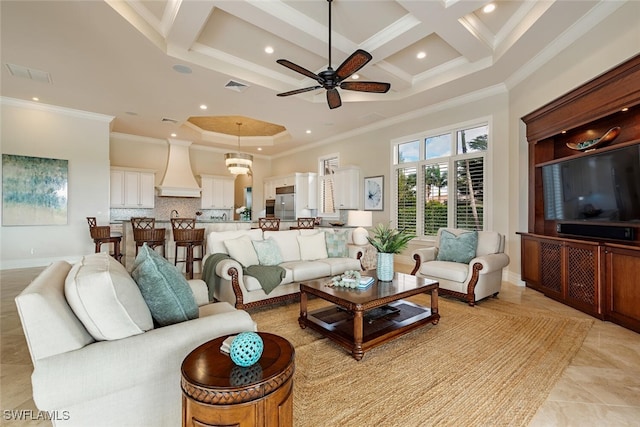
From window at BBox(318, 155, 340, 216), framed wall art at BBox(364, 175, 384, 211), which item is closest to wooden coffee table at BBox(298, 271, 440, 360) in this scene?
framed wall art at BBox(364, 175, 384, 211)

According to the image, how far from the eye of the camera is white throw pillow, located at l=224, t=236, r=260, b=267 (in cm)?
356

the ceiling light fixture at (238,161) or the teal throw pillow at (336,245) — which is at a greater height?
the ceiling light fixture at (238,161)

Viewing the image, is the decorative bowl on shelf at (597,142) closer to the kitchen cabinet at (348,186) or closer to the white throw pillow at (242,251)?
the kitchen cabinet at (348,186)

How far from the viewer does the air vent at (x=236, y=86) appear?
4757 millimetres

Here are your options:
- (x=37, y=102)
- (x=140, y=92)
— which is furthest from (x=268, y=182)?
(x=37, y=102)

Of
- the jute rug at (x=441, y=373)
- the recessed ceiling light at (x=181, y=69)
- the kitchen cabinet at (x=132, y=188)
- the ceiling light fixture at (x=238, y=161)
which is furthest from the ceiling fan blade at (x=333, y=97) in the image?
the kitchen cabinet at (x=132, y=188)

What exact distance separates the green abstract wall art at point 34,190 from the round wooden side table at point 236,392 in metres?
6.92

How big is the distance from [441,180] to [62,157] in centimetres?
789

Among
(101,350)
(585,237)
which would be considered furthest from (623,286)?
(101,350)

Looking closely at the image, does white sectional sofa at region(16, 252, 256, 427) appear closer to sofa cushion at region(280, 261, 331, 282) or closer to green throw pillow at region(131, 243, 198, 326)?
green throw pillow at region(131, 243, 198, 326)

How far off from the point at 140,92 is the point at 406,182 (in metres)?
5.51

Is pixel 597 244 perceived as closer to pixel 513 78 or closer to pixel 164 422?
pixel 513 78

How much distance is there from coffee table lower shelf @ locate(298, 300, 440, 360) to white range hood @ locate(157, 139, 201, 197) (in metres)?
6.84

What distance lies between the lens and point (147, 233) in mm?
4941
